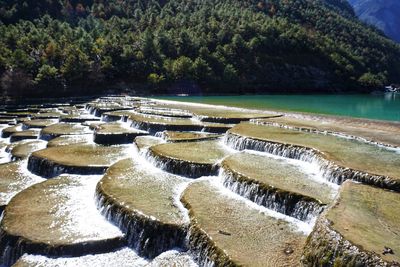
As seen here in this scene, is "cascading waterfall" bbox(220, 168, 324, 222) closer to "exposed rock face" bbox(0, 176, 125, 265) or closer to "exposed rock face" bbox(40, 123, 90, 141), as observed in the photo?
"exposed rock face" bbox(0, 176, 125, 265)

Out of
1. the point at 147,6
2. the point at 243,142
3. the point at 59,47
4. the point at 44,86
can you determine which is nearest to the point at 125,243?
the point at 243,142

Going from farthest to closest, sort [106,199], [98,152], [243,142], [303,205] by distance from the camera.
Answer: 1. [98,152]
2. [243,142]
3. [106,199]
4. [303,205]

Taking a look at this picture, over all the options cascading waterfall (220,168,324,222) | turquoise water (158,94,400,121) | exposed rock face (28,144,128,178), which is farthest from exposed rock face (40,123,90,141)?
turquoise water (158,94,400,121)

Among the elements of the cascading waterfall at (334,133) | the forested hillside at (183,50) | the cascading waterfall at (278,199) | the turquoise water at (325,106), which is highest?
the forested hillside at (183,50)

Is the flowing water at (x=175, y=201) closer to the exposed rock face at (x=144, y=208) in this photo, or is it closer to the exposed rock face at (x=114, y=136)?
the exposed rock face at (x=144, y=208)

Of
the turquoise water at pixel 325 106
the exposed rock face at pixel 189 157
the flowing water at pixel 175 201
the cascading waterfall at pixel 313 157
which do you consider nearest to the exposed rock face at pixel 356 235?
the flowing water at pixel 175 201

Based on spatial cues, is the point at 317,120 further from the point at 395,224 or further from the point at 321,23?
the point at 321,23

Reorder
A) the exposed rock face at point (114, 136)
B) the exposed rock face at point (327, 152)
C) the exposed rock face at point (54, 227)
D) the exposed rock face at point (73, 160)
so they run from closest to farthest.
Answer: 1. the exposed rock face at point (54, 227)
2. the exposed rock face at point (327, 152)
3. the exposed rock face at point (73, 160)
4. the exposed rock face at point (114, 136)

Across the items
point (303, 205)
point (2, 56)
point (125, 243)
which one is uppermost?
point (2, 56)
